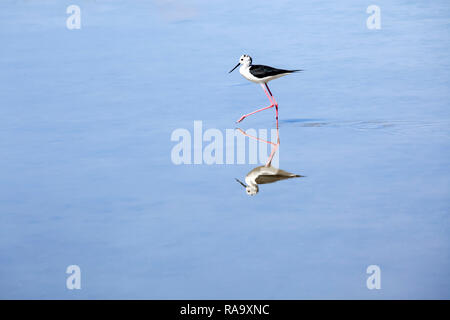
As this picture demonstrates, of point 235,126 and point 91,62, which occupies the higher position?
point 91,62

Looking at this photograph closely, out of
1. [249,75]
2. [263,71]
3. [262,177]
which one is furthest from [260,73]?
[262,177]

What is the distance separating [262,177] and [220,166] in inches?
19.7

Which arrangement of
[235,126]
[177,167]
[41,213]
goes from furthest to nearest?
[235,126] < [177,167] < [41,213]

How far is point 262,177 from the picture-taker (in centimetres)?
764

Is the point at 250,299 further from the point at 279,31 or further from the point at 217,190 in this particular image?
the point at 279,31

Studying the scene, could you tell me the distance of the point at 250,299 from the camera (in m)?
5.44

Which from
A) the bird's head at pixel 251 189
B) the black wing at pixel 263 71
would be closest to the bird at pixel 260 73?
the black wing at pixel 263 71

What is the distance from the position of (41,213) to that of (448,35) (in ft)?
25.4

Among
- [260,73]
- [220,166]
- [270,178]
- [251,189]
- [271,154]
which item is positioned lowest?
[251,189]

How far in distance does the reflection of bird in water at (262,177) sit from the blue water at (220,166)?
9cm

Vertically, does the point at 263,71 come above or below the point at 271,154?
above

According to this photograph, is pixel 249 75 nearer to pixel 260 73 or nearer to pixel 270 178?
pixel 260 73
